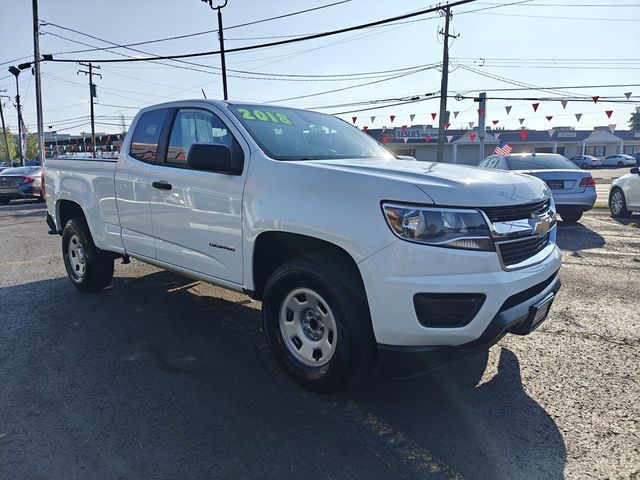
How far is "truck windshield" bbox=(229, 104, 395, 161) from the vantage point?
3617 mm

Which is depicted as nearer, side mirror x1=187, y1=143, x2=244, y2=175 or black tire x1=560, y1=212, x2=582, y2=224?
side mirror x1=187, y1=143, x2=244, y2=175

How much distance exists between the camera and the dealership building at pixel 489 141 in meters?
54.9

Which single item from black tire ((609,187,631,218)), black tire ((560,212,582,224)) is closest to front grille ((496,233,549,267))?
black tire ((560,212,582,224))

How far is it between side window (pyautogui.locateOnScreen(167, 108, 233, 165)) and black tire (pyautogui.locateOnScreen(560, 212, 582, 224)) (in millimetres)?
8610

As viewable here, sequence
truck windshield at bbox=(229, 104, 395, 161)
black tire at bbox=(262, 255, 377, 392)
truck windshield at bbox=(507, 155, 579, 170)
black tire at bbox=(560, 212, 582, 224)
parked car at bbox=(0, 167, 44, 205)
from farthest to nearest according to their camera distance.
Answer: parked car at bbox=(0, 167, 44, 205) < black tire at bbox=(560, 212, 582, 224) < truck windshield at bbox=(507, 155, 579, 170) < truck windshield at bbox=(229, 104, 395, 161) < black tire at bbox=(262, 255, 377, 392)

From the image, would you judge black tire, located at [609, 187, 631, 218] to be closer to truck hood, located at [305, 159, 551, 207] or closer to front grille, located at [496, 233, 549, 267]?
truck hood, located at [305, 159, 551, 207]

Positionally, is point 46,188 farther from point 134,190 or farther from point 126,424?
point 126,424

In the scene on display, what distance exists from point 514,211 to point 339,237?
1037 millimetres

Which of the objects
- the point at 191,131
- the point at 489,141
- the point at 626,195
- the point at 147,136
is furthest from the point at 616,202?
the point at 489,141

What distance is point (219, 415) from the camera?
9.61ft

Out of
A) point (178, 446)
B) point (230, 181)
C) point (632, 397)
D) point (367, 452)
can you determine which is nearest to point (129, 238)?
point (230, 181)

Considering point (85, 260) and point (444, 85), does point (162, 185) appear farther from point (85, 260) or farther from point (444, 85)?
point (444, 85)

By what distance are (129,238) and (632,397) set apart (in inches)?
167

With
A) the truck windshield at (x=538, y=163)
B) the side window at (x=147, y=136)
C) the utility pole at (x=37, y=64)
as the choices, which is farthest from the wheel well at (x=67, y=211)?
the utility pole at (x=37, y=64)
